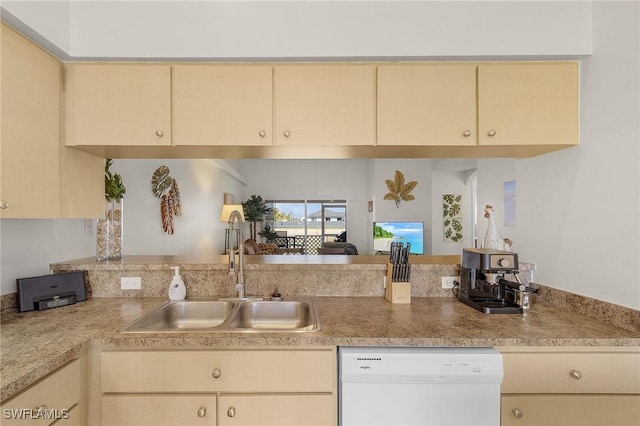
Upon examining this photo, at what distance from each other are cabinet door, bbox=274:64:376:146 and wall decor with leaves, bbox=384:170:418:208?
5.31 metres

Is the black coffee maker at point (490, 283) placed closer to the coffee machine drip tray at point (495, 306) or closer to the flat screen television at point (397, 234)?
the coffee machine drip tray at point (495, 306)

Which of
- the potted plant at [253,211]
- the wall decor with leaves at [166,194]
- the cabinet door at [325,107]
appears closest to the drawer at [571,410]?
the cabinet door at [325,107]

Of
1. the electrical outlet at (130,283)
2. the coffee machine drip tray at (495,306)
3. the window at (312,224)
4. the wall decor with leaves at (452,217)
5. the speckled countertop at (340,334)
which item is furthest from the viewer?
the window at (312,224)

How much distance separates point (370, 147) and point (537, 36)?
3.10ft

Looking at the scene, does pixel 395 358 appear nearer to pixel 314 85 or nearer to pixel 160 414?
pixel 160 414

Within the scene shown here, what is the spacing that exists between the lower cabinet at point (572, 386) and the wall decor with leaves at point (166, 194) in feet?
11.3

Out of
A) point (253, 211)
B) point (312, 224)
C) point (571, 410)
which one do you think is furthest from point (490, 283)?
point (312, 224)

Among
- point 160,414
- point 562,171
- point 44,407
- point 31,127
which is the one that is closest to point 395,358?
point 160,414

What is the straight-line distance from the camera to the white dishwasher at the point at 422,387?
1134 millimetres

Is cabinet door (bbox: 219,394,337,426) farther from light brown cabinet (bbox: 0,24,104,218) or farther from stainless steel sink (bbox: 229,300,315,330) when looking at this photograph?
light brown cabinet (bbox: 0,24,104,218)

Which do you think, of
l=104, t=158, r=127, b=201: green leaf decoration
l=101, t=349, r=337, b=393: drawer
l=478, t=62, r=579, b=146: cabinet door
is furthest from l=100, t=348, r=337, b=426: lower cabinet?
l=478, t=62, r=579, b=146: cabinet door

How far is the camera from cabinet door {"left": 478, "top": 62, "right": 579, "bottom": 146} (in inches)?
57.9

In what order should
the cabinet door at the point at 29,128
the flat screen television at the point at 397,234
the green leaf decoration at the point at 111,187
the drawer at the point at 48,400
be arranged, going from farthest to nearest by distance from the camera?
the flat screen television at the point at 397,234
the green leaf decoration at the point at 111,187
the cabinet door at the point at 29,128
the drawer at the point at 48,400

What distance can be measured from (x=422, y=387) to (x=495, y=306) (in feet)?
1.94
